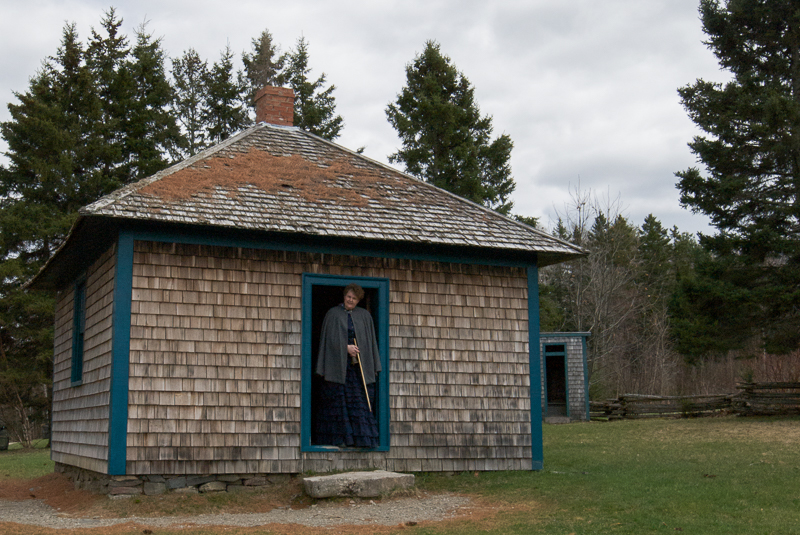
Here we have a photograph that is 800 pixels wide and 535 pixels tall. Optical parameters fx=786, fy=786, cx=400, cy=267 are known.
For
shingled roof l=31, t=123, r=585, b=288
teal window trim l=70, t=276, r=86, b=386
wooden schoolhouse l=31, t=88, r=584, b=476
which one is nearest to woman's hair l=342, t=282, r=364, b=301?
Result: wooden schoolhouse l=31, t=88, r=584, b=476

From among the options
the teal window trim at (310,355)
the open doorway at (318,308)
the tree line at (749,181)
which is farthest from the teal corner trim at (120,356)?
the tree line at (749,181)

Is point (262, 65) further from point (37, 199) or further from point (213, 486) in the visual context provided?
point (213, 486)

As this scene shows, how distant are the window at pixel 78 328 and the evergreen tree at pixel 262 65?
1010 inches

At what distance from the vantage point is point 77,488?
10883 millimetres

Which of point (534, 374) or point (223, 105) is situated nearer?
point (534, 374)

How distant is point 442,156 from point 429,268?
20.7m

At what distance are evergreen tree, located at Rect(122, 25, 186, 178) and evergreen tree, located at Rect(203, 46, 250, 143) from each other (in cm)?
174

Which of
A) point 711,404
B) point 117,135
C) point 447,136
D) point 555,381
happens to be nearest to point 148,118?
point 117,135

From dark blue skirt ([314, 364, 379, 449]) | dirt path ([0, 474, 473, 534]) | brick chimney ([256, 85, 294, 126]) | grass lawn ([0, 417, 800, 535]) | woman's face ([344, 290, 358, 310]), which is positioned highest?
brick chimney ([256, 85, 294, 126])

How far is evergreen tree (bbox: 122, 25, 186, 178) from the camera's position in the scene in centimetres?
3038

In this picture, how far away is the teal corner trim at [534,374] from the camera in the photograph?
36.2 feet

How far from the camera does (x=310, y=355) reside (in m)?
10.1

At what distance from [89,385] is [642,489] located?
281 inches

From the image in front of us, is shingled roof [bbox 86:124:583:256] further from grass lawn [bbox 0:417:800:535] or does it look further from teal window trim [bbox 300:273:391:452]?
grass lawn [bbox 0:417:800:535]
